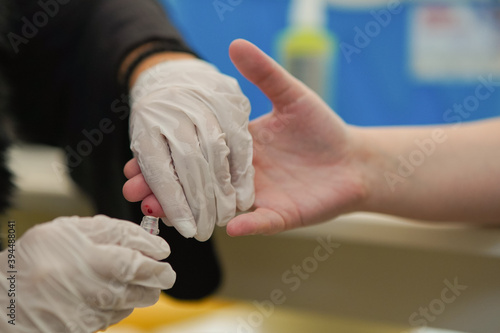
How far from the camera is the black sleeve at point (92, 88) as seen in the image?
0.74 m

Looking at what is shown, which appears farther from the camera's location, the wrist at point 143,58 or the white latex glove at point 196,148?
the wrist at point 143,58

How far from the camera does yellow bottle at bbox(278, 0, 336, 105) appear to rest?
3.45 ft

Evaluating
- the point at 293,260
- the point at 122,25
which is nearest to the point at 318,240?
the point at 293,260

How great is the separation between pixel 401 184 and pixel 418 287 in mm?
206

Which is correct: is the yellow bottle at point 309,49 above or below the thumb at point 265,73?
below

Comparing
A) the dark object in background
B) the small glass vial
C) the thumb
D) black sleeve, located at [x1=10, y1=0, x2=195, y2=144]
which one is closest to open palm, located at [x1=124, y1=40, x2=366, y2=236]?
the thumb

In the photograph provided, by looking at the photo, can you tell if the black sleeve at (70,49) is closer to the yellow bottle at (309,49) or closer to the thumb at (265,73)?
the thumb at (265,73)

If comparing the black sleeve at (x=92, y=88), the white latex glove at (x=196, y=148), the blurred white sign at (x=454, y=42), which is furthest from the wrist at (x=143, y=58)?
the blurred white sign at (x=454, y=42)

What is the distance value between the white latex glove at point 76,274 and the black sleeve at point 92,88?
0.81 feet

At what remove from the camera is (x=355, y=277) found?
798mm

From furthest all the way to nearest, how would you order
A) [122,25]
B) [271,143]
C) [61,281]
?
[122,25] → [271,143] → [61,281]

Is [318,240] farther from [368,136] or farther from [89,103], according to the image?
[89,103]

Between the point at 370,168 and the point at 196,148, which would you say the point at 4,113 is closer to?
the point at 196,148

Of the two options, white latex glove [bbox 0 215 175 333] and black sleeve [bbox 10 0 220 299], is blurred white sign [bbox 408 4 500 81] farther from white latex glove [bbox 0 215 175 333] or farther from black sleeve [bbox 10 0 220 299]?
white latex glove [bbox 0 215 175 333]
